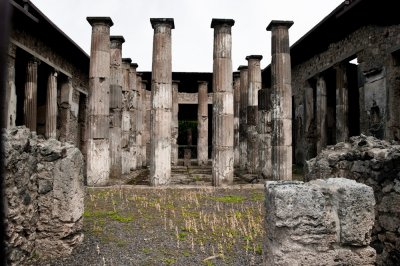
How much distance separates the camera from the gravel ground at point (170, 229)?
4430 millimetres

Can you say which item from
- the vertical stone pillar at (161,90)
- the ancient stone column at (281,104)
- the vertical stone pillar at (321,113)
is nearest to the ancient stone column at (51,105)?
the vertical stone pillar at (161,90)

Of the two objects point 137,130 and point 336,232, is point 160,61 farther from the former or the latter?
point 336,232

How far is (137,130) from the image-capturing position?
57.5ft

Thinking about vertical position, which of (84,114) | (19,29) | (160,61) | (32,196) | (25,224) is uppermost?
(19,29)

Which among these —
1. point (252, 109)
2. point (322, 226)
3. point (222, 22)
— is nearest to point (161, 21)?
point (222, 22)

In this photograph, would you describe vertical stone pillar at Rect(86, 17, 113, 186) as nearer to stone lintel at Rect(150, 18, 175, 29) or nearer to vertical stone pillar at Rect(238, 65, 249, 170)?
stone lintel at Rect(150, 18, 175, 29)

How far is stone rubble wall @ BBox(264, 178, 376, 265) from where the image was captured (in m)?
2.92

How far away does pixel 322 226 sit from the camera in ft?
9.69

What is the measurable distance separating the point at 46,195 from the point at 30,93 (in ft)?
30.1

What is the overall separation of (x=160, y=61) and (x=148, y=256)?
765cm

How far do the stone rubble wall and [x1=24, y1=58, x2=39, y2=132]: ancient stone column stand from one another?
11.6 meters

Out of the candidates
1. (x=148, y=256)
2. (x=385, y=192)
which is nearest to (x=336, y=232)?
(x=385, y=192)

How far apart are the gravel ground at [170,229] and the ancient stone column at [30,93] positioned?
16.7 feet

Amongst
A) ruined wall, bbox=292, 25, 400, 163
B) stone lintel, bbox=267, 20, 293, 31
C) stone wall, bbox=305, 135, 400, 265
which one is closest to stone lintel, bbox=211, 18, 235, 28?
stone lintel, bbox=267, 20, 293, 31
